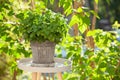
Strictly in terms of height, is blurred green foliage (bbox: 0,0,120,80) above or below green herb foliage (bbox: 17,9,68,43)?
below

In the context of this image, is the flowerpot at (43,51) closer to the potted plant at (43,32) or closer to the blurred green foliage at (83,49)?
the potted plant at (43,32)

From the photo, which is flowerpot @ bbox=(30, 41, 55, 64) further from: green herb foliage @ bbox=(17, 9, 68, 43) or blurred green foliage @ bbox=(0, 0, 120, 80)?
blurred green foliage @ bbox=(0, 0, 120, 80)

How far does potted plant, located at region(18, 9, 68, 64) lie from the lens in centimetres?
164

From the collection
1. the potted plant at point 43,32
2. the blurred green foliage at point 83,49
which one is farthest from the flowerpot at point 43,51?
the blurred green foliage at point 83,49

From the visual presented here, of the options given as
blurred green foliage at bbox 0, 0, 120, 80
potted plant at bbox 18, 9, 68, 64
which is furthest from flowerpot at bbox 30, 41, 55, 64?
blurred green foliage at bbox 0, 0, 120, 80

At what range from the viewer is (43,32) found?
1.64 meters

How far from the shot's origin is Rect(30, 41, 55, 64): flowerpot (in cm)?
167

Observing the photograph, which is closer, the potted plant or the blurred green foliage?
the potted plant

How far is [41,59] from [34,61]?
0.04m

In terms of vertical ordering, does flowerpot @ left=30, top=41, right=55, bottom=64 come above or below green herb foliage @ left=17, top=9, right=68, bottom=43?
below

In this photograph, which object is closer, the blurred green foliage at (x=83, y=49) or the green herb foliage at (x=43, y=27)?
the green herb foliage at (x=43, y=27)

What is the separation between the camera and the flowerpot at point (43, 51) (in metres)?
1.67

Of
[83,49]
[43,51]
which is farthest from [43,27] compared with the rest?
[83,49]

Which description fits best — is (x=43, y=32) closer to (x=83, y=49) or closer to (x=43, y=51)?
(x=43, y=51)
